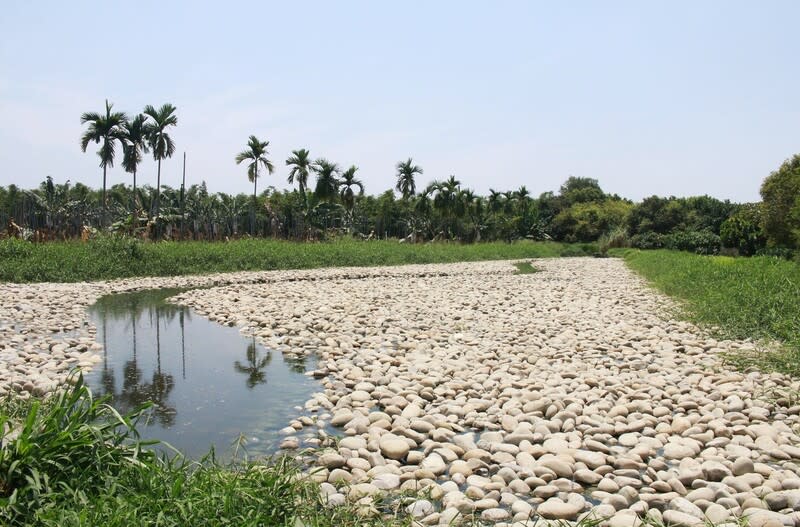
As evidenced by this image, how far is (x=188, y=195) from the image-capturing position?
46.6 meters

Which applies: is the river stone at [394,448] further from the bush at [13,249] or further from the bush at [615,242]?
the bush at [615,242]

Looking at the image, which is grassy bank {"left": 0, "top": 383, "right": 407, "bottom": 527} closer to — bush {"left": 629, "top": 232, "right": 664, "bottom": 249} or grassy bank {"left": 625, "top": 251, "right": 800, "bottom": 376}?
grassy bank {"left": 625, "top": 251, "right": 800, "bottom": 376}

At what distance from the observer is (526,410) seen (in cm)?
541

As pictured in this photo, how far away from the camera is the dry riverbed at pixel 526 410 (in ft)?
12.2

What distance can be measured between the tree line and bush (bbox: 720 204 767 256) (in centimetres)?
7

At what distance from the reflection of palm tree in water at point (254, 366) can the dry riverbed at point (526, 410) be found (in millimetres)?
423

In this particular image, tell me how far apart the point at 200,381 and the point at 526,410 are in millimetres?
3978

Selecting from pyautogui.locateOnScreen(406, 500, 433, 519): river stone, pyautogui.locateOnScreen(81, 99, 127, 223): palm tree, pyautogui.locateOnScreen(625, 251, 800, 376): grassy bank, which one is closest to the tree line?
pyautogui.locateOnScreen(81, 99, 127, 223): palm tree

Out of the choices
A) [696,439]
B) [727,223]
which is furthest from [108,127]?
[727,223]

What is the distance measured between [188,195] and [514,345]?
1685 inches

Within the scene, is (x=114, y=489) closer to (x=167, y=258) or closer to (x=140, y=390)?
(x=140, y=390)

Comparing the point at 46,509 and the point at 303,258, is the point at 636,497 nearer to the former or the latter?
the point at 46,509

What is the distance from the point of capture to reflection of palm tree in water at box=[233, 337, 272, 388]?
713 cm

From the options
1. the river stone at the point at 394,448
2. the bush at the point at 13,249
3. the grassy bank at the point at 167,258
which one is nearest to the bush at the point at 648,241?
the grassy bank at the point at 167,258
